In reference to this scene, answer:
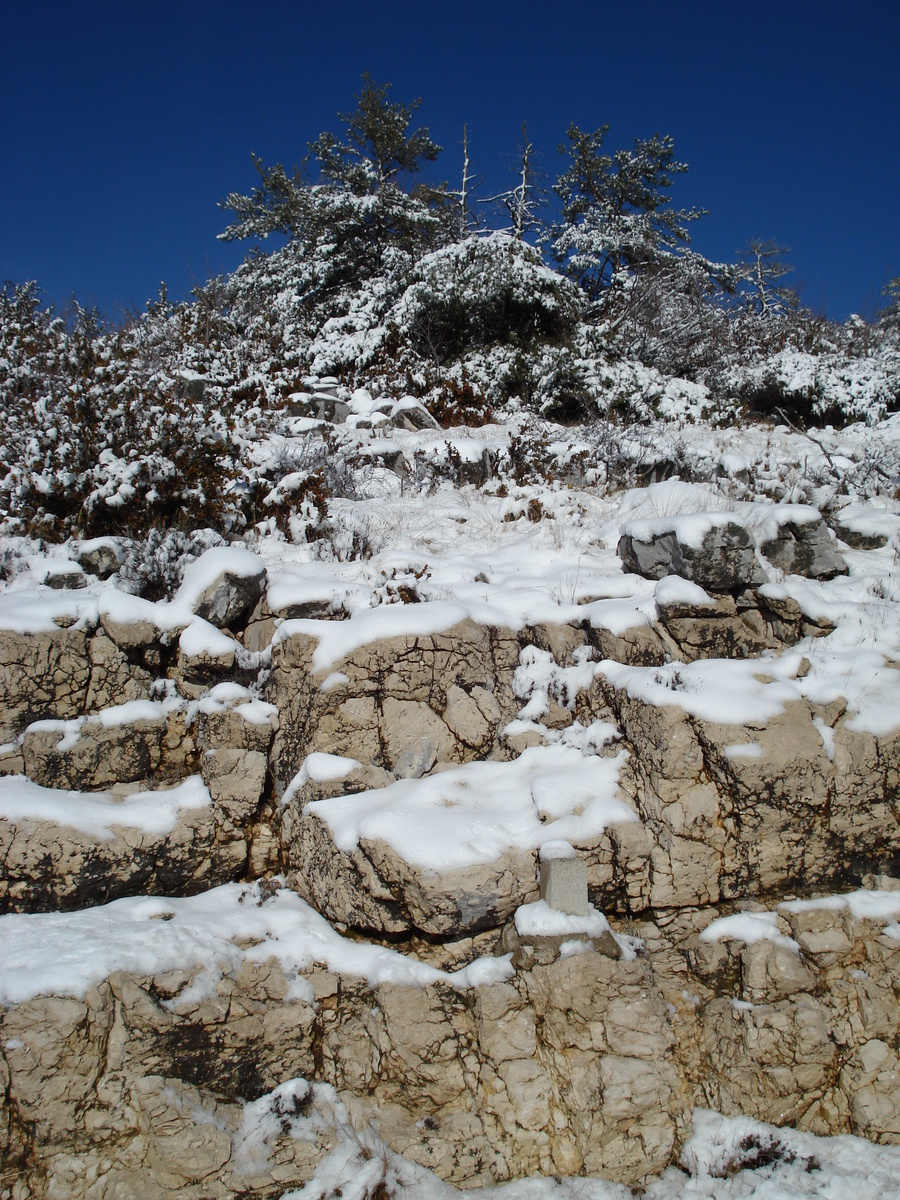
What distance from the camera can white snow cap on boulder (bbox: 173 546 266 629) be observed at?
5.68 metres

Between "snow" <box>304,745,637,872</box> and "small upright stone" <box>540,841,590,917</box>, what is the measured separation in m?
0.20

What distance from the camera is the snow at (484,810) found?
4297 mm

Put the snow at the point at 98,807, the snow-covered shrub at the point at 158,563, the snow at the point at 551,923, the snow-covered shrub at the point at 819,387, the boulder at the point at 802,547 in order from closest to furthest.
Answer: the snow at the point at 551,923 → the snow at the point at 98,807 → the snow-covered shrub at the point at 158,563 → the boulder at the point at 802,547 → the snow-covered shrub at the point at 819,387

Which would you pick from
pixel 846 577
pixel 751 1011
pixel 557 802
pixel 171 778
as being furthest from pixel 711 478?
pixel 171 778

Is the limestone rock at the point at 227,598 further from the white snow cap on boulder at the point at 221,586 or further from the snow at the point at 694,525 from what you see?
the snow at the point at 694,525

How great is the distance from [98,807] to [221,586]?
1969 mm

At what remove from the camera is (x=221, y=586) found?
5727 mm

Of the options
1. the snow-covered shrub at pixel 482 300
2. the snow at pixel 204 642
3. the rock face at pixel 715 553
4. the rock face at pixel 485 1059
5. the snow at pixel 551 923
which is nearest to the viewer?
the rock face at pixel 485 1059

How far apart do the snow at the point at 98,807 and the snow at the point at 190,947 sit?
486mm

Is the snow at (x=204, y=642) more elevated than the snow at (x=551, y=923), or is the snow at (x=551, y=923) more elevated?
the snow at (x=204, y=642)

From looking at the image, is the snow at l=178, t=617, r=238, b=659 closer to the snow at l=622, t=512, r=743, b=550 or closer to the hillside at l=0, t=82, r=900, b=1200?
the hillside at l=0, t=82, r=900, b=1200

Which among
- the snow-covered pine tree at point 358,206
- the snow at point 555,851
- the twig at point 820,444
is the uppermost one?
the snow-covered pine tree at point 358,206

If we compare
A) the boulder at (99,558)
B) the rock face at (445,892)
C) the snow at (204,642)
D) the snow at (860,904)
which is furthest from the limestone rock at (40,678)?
the snow at (860,904)

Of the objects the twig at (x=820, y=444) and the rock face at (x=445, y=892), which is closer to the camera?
the rock face at (x=445, y=892)
